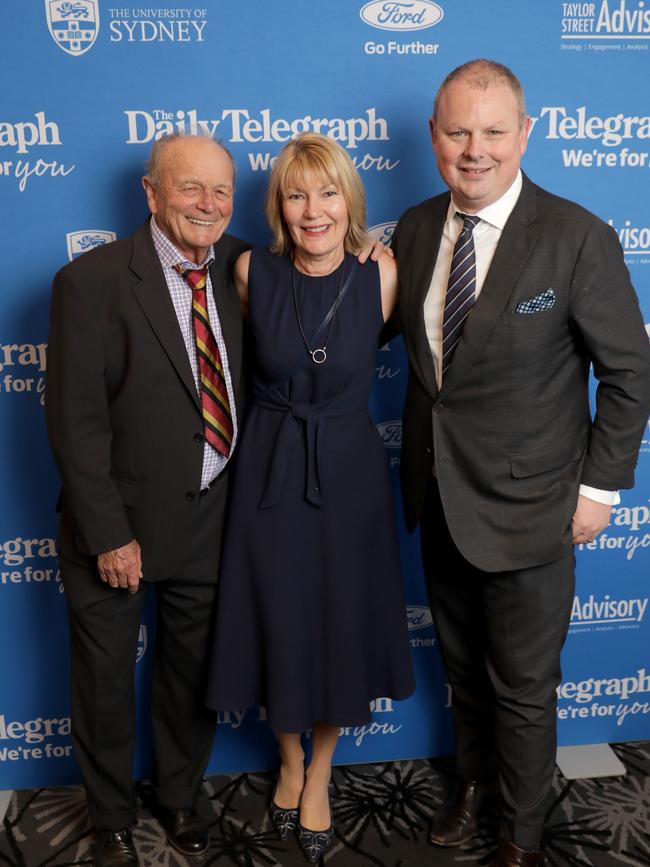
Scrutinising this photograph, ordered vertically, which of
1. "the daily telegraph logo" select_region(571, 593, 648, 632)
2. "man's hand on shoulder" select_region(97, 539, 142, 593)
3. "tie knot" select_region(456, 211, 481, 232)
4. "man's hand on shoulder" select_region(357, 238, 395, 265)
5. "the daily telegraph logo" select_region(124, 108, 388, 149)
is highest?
"the daily telegraph logo" select_region(124, 108, 388, 149)

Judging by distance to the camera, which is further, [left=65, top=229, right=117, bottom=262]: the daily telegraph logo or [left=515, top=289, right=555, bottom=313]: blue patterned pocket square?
[left=65, top=229, right=117, bottom=262]: the daily telegraph logo

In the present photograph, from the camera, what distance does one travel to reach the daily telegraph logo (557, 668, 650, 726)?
2.95 m

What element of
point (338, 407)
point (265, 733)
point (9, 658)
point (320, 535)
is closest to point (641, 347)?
point (338, 407)

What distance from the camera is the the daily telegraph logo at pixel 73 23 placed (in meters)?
2.30

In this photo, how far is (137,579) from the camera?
2234 mm

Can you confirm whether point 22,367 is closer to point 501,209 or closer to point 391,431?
point 391,431

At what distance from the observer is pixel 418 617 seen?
2828mm

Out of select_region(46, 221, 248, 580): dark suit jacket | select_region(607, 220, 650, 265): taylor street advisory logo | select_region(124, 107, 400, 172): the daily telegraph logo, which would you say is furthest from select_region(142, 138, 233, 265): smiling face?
select_region(607, 220, 650, 265): taylor street advisory logo

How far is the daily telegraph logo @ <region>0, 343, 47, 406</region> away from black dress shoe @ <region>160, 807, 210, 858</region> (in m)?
1.22

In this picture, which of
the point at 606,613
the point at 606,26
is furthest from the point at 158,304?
the point at 606,613

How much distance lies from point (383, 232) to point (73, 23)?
963 millimetres

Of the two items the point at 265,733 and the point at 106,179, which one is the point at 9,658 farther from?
the point at 106,179

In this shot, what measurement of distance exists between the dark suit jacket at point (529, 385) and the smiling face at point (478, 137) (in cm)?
10

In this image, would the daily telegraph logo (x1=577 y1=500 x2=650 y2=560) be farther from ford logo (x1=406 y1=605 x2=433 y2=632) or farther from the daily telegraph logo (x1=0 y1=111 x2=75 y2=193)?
the daily telegraph logo (x1=0 y1=111 x2=75 y2=193)
